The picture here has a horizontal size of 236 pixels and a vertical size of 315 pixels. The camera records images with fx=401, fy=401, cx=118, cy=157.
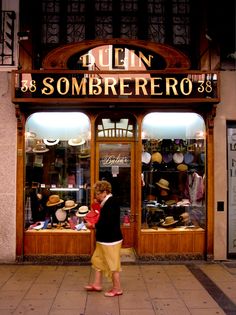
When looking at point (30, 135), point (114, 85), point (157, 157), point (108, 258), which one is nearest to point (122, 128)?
point (157, 157)

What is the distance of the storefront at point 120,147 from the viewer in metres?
8.09

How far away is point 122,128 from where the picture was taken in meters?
9.23

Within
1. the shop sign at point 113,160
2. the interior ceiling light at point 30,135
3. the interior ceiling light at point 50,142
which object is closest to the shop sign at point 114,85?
the interior ceiling light at point 30,135

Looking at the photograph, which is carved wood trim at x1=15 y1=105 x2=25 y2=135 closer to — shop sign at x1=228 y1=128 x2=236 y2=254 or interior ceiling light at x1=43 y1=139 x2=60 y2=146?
interior ceiling light at x1=43 y1=139 x2=60 y2=146

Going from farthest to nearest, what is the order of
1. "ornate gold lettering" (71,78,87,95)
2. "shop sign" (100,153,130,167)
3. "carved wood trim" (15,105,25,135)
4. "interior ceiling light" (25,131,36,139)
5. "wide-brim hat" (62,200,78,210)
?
"shop sign" (100,153,130,167)
"wide-brim hat" (62,200,78,210)
"interior ceiling light" (25,131,36,139)
"carved wood trim" (15,105,25,135)
"ornate gold lettering" (71,78,87,95)

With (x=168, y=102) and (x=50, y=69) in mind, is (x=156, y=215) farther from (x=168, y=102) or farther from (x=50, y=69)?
(x=50, y=69)

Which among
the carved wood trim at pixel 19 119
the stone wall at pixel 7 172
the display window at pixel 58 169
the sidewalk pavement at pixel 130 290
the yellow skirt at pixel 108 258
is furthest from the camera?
the display window at pixel 58 169

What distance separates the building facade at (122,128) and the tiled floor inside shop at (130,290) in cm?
65

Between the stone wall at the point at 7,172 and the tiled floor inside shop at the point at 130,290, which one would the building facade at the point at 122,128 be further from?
the tiled floor inside shop at the point at 130,290

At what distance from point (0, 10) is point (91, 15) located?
2065mm

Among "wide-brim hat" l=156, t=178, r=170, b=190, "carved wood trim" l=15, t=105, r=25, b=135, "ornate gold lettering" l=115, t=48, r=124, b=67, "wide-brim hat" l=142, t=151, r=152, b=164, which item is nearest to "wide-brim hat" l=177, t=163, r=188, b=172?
"wide-brim hat" l=156, t=178, r=170, b=190

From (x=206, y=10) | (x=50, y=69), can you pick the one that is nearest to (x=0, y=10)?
(x=50, y=69)

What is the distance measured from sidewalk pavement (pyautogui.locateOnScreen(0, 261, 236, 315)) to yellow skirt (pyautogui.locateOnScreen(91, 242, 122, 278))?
0.43 metres

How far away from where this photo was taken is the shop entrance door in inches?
363
